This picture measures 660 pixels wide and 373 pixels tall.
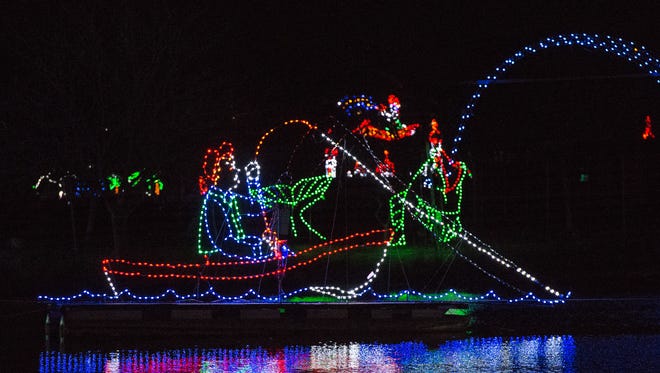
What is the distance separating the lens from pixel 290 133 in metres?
28.9

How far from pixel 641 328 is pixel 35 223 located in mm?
28871

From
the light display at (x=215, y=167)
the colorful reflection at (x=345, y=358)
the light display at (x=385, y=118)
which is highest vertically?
the light display at (x=385, y=118)

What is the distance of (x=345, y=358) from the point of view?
37.9ft

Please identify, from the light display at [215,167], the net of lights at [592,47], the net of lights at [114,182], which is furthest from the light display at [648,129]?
the net of lights at [114,182]

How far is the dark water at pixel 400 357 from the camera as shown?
10.8 m

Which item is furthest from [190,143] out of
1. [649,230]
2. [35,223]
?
[35,223]

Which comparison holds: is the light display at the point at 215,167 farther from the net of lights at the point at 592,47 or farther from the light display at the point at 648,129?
the light display at the point at 648,129

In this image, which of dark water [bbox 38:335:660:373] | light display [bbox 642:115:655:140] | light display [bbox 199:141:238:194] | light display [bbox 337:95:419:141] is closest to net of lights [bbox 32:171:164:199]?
light display [bbox 199:141:238:194]

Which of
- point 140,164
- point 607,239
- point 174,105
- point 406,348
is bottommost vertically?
point 406,348

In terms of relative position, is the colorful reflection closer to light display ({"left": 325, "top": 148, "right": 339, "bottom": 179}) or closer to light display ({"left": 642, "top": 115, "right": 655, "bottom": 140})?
light display ({"left": 325, "top": 148, "right": 339, "bottom": 179})

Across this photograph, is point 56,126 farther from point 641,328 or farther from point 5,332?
point 641,328

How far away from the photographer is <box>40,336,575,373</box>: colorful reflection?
35.4 feet

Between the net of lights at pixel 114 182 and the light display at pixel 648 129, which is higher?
→ the light display at pixel 648 129

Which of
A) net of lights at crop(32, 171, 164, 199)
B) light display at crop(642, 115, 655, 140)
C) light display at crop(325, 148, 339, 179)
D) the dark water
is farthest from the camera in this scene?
light display at crop(642, 115, 655, 140)
